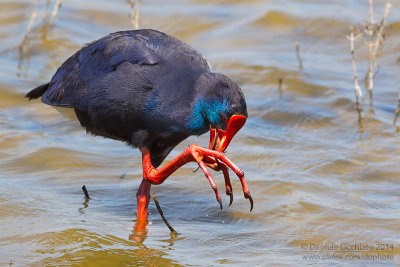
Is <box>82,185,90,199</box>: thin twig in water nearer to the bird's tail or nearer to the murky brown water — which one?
the murky brown water

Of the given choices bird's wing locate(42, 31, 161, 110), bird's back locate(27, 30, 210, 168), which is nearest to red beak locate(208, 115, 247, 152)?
bird's back locate(27, 30, 210, 168)

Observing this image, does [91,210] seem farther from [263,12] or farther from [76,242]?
[263,12]

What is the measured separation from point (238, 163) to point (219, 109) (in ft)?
5.23

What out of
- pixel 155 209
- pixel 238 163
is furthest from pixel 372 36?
pixel 155 209

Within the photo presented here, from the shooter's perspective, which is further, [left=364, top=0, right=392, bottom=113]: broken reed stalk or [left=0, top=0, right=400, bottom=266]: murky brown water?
[left=364, top=0, right=392, bottom=113]: broken reed stalk

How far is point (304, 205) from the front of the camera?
203 inches

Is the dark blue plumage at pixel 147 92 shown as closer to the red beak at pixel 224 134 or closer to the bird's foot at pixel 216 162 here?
the red beak at pixel 224 134

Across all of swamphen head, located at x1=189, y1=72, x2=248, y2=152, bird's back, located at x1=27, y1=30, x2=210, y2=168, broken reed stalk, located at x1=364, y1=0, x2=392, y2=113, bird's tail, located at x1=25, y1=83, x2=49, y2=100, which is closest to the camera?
swamphen head, located at x1=189, y1=72, x2=248, y2=152

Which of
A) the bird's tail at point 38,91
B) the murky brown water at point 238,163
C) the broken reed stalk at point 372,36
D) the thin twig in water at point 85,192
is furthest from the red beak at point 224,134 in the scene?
the broken reed stalk at point 372,36

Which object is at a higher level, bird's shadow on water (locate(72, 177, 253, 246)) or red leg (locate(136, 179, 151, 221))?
red leg (locate(136, 179, 151, 221))

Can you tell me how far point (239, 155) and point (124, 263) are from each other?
6.95ft

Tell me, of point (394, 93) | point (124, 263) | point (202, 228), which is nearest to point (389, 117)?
point (394, 93)

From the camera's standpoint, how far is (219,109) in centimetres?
445

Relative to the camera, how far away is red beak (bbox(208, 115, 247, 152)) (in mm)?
4449
